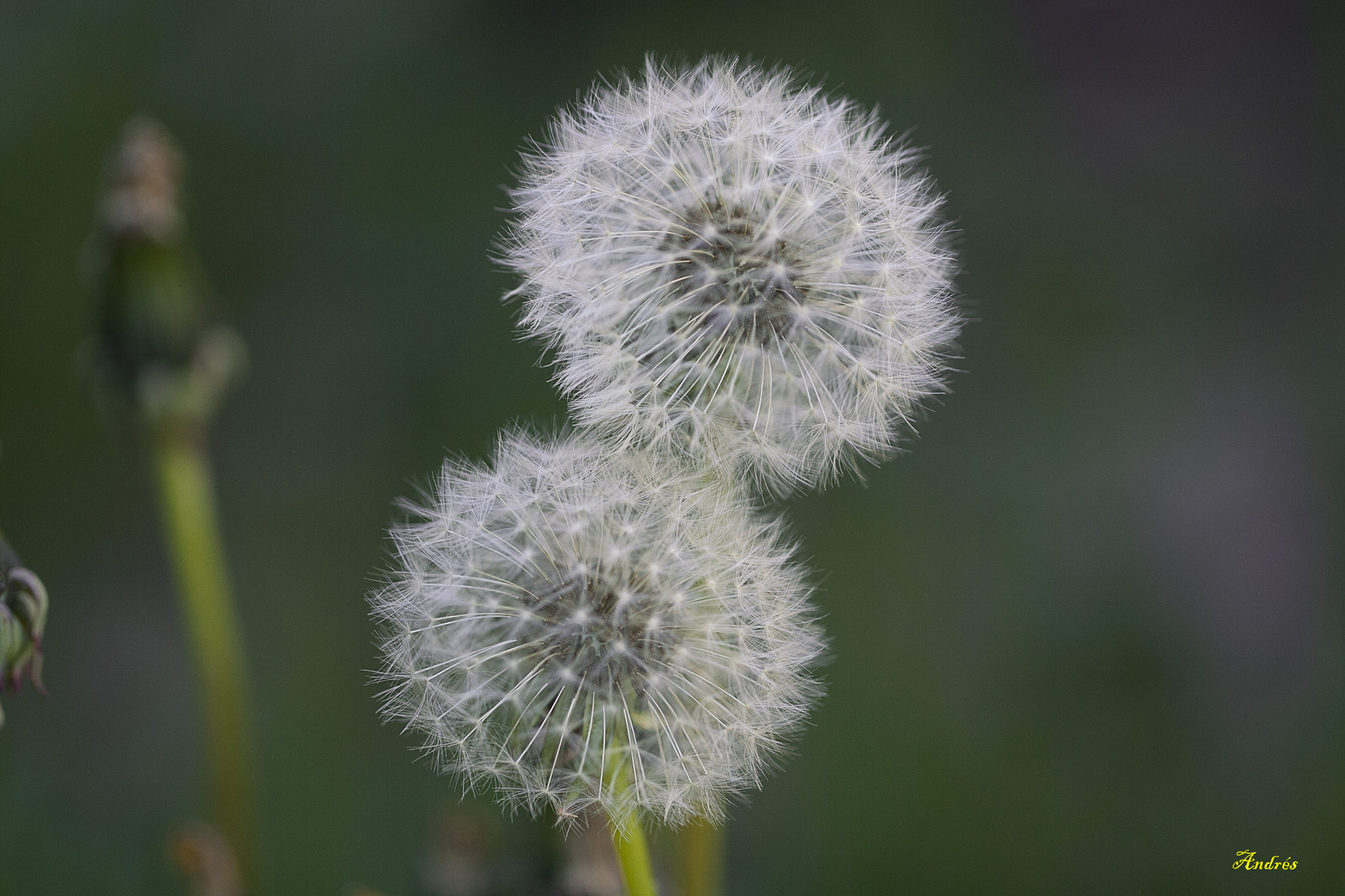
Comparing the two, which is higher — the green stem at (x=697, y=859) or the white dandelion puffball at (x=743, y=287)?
the white dandelion puffball at (x=743, y=287)

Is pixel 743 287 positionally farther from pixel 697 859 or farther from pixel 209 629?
pixel 209 629
